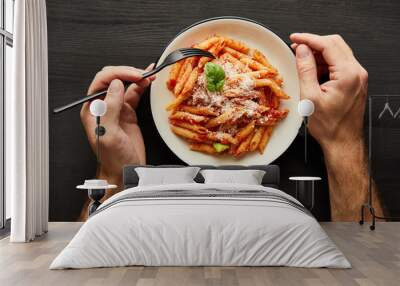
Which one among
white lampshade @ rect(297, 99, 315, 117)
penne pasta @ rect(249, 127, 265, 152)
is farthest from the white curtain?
white lampshade @ rect(297, 99, 315, 117)

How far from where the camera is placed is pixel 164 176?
614 cm

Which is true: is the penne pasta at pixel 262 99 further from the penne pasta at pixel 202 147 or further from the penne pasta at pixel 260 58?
the penne pasta at pixel 202 147

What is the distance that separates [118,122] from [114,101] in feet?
0.78

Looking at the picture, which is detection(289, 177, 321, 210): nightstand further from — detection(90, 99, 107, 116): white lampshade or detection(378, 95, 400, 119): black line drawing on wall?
detection(90, 99, 107, 116): white lampshade

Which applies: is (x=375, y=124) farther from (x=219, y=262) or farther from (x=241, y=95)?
(x=219, y=262)

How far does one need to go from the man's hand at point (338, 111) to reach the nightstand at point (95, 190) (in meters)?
2.37

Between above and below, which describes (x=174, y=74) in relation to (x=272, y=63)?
below

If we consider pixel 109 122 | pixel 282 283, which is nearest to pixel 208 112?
pixel 109 122

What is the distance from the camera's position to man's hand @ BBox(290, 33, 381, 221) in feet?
21.6

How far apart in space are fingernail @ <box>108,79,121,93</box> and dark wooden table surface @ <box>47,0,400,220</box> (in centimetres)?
29

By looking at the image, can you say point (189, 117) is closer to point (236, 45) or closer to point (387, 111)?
point (236, 45)

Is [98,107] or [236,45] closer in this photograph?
[98,107]

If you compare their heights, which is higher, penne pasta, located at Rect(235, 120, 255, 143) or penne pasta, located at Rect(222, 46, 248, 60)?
penne pasta, located at Rect(222, 46, 248, 60)

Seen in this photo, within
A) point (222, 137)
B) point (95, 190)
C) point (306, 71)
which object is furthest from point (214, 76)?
point (95, 190)
